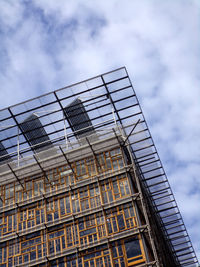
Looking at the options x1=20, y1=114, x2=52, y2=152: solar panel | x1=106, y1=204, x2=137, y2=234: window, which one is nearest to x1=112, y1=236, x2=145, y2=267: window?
x1=106, y1=204, x2=137, y2=234: window

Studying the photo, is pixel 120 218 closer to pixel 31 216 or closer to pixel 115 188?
pixel 115 188

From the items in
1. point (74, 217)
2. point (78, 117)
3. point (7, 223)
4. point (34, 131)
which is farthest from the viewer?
point (34, 131)

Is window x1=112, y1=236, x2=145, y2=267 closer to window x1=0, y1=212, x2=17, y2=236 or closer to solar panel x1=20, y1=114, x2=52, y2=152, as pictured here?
window x1=0, y1=212, x2=17, y2=236

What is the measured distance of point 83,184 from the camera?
1610 inches

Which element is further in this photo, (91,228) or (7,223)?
(7,223)

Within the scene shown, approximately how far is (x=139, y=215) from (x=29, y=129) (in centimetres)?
1858

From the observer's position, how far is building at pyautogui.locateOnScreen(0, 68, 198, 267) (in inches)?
1431

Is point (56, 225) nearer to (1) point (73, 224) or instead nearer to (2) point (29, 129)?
(1) point (73, 224)

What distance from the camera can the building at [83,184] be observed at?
119ft

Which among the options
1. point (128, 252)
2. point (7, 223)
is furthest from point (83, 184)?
point (128, 252)

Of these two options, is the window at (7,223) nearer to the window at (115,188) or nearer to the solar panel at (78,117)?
the window at (115,188)

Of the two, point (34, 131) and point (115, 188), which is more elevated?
point (34, 131)

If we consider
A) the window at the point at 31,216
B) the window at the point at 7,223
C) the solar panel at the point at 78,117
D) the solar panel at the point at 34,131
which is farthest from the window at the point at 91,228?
the solar panel at the point at 34,131

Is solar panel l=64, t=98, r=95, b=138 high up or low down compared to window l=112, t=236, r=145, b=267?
up
